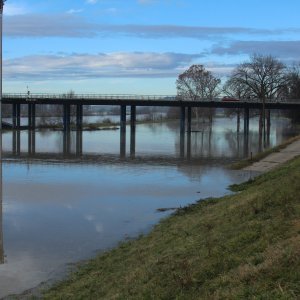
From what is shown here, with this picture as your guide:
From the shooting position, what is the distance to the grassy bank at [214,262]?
638 cm

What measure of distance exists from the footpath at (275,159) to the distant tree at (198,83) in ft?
361

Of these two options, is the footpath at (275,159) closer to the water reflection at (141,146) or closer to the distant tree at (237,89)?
the water reflection at (141,146)

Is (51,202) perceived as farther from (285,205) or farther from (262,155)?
(262,155)

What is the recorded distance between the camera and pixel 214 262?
7875mm

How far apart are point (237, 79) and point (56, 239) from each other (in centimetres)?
11916

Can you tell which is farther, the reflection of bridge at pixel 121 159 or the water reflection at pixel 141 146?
the water reflection at pixel 141 146

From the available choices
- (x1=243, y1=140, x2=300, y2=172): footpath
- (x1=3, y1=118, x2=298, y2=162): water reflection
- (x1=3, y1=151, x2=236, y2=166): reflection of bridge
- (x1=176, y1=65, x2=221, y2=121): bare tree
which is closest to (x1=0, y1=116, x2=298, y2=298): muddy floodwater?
(x1=3, y1=151, x2=236, y2=166): reflection of bridge

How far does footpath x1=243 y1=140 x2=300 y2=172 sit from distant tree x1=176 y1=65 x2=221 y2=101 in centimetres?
11012

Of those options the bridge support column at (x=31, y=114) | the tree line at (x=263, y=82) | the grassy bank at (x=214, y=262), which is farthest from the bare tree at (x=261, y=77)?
the grassy bank at (x=214, y=262)

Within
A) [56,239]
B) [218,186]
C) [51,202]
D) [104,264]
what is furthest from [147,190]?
[104,264]

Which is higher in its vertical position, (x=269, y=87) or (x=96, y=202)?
(x=269, y=87)

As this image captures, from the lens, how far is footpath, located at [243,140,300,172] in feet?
115

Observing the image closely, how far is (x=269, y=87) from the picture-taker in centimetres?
12988

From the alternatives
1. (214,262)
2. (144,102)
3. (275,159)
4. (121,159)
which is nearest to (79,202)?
(214,262)
